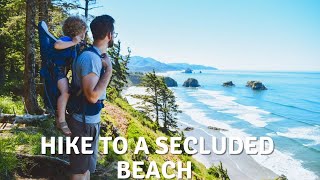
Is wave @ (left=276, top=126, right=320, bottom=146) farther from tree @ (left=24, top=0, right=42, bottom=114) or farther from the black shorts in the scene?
the black shorts

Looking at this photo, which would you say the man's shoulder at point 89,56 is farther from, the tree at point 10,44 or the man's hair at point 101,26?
the tree at point 10,44

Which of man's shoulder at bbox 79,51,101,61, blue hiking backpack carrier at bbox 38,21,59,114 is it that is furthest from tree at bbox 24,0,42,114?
man's shoulder at bbox 79,51,101,61

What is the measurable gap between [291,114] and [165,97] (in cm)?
2960

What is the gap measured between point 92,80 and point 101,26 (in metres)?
0.59

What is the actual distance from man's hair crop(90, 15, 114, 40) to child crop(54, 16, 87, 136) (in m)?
0.36

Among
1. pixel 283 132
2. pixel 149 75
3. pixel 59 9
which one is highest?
pixel 59 9

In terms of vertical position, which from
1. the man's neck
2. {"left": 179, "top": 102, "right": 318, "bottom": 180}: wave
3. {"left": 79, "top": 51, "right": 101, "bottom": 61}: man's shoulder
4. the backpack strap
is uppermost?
the man's neck

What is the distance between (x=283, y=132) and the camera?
157ft

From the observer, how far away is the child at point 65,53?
382 centimetres

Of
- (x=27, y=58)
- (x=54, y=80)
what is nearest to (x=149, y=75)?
(x=27, y=58)

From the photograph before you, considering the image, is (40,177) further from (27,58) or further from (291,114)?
(291,114)

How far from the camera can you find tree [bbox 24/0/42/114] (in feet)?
34.3

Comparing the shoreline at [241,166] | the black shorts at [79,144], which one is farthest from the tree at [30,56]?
the shoreline at [241,166]

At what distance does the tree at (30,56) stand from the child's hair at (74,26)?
685 cm
